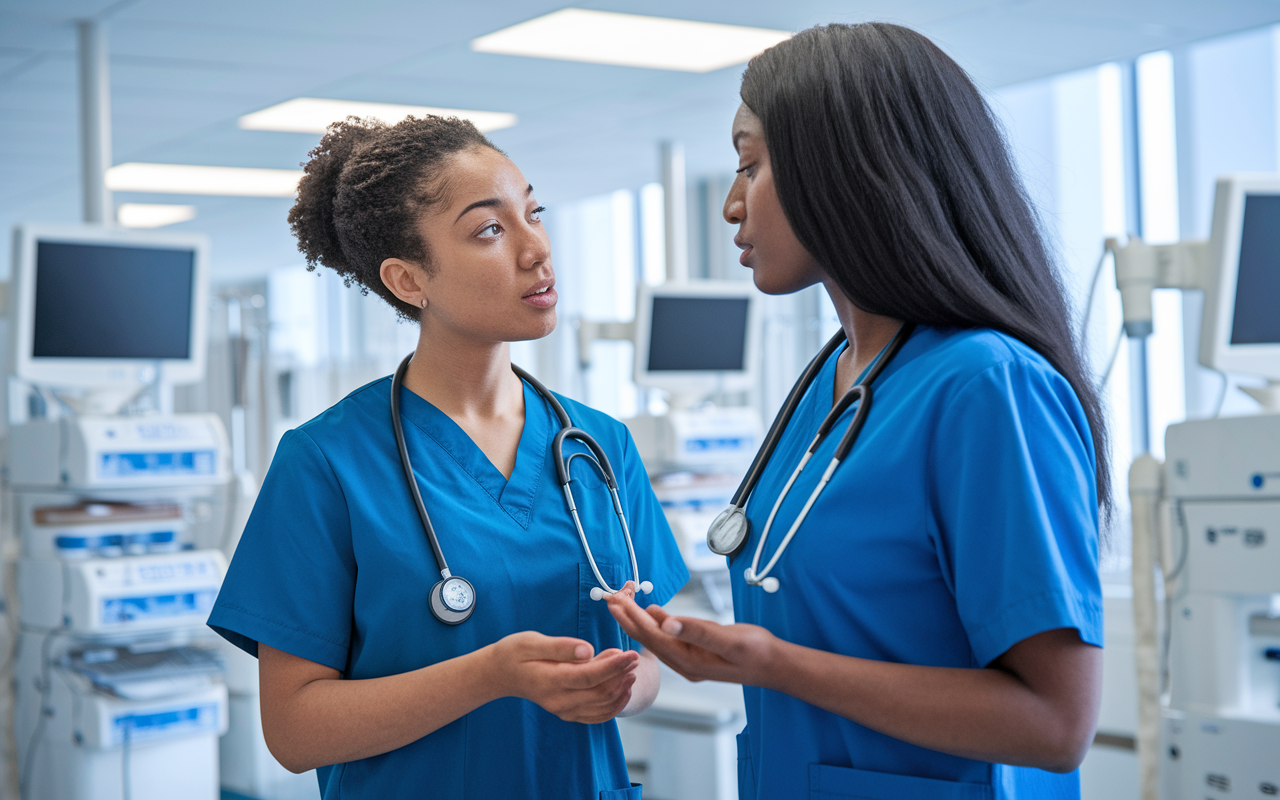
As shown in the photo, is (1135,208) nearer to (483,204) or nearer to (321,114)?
(321,114)

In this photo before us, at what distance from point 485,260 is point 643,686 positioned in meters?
0.49

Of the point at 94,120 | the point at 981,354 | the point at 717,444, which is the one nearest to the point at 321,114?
the point at 94,120

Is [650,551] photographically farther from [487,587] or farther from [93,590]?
[93,590]

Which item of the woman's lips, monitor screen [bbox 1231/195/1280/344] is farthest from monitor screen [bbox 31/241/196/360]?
monitor screen [bbox 1231/195/1280/344]

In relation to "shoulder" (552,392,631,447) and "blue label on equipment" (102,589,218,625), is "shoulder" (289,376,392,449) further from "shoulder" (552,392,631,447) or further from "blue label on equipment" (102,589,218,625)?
"blue label on equipment" (102,589,218,625)

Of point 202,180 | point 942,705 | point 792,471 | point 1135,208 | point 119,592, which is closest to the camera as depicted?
point 942,705

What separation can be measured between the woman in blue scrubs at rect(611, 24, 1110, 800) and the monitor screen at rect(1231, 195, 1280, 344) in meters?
1.58

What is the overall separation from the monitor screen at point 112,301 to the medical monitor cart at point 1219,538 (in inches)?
92.6

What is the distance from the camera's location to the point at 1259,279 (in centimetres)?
238

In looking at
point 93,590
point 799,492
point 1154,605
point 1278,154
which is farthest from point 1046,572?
point 1278,154

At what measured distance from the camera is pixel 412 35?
3.68 m

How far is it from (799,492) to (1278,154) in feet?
11.8

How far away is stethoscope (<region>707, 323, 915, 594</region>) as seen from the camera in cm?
100

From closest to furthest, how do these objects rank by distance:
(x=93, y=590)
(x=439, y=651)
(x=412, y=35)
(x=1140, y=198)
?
(x=439, y=651) < (x=93, y=590) < (x=412, y=35) < (x=1140, y=198)
